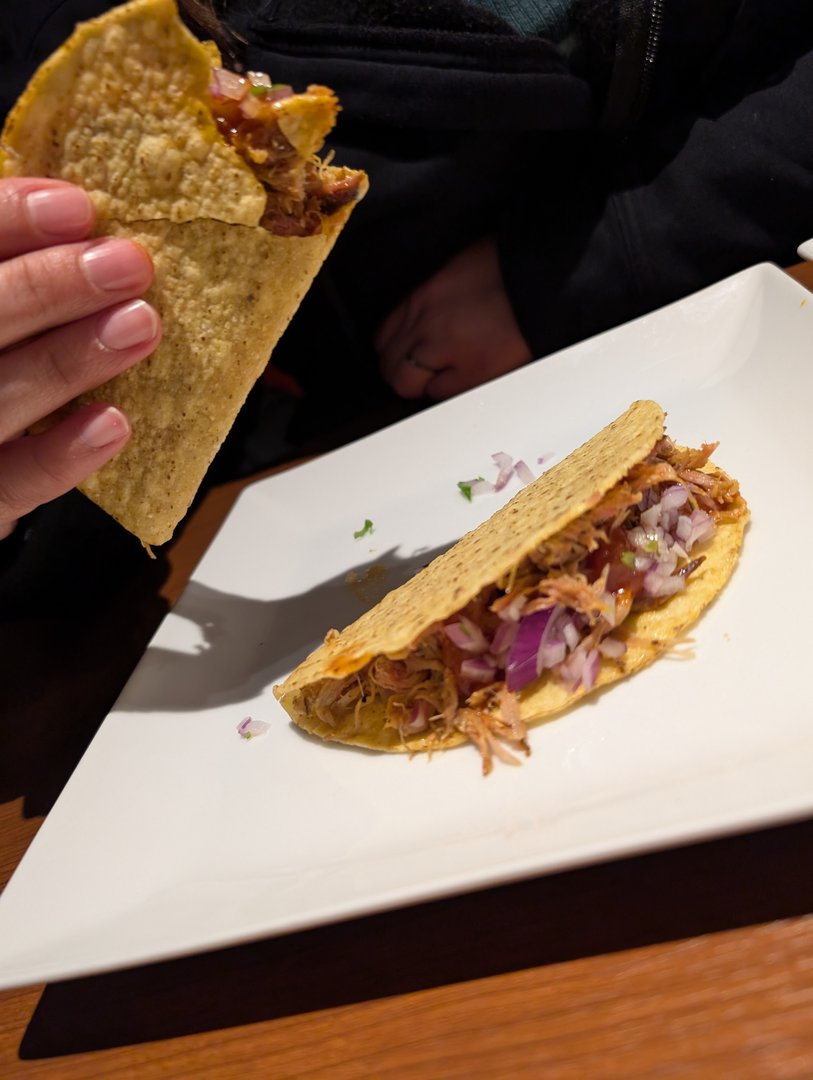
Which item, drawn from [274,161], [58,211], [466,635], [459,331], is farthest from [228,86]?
[459,331]

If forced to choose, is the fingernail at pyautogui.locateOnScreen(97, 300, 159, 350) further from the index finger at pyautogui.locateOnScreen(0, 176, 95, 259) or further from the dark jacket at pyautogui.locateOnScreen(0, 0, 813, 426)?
the dark jacket at pyautogui.locateOnScreen(0, 0, 813, 426)

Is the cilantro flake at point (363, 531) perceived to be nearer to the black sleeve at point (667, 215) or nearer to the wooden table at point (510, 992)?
the black sleeve at point (667, 215)

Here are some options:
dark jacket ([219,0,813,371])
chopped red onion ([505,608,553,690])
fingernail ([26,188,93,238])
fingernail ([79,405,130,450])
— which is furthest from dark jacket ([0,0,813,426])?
chopped red onion ([505,608,553,690])

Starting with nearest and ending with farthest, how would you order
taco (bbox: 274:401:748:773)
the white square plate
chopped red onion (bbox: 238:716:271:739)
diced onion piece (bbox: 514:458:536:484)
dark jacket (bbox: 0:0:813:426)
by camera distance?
the white square plate
taco (bbox: 274:401:748:773)
chopped red onion (bbox: 238:716:271:739)
diced onion piece (bbox: 514:458:536:484)
dark jacket (bbox: 0:0:813:426)

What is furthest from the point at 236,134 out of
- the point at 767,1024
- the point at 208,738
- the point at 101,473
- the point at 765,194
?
the point at 765,194

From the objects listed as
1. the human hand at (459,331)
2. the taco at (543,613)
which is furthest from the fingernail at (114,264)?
→ the human hand at (459,331)
